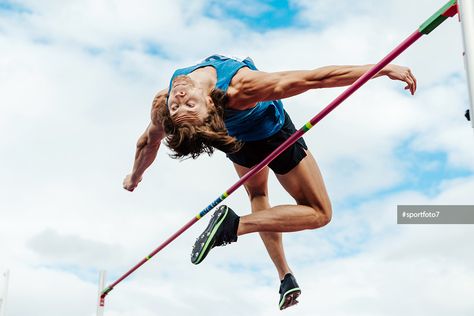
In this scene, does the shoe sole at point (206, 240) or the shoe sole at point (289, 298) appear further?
the shoe sole at point (289, 298)

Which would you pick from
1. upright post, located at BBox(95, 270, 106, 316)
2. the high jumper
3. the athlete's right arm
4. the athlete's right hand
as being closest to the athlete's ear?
the high jumper

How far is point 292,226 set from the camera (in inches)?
219

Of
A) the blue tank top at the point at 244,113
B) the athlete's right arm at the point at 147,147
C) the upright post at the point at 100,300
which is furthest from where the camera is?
the upright post at the point at 100,300

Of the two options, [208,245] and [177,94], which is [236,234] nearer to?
[208,245]

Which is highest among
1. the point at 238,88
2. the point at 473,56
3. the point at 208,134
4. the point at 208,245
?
the point at 238,88

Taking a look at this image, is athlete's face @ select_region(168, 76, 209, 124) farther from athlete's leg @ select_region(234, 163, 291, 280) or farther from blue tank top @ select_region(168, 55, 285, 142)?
athlete's leg @ select_region(234, 163, 291, 280)

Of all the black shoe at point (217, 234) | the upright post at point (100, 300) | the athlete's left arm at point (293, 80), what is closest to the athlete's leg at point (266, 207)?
the black shoe at point (217, 234)

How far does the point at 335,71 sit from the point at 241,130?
120 centimetres

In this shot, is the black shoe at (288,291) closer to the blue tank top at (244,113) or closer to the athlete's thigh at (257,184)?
the athlete's thigh at (257,184)

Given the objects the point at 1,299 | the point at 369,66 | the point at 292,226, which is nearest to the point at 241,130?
the point at 292,226

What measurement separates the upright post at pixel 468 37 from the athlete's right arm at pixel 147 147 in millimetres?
2787

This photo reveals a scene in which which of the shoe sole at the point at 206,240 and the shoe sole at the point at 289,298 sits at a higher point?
the shoe sole at the point at 206,240

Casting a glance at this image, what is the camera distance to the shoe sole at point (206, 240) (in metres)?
5.25

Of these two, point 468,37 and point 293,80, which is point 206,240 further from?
point 468,37
